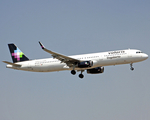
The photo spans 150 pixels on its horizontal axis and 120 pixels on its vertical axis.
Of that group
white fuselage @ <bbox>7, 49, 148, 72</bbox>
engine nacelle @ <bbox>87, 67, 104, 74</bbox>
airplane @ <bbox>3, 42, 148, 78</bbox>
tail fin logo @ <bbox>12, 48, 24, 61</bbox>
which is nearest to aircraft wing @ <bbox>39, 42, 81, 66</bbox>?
airplane @ <bbox>3, 42, 148, 78</bbox>

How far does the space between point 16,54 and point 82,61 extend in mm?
18976

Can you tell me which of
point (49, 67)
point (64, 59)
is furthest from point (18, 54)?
point (64, 59)

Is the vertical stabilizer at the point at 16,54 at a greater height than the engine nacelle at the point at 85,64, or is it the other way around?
the vertical stabilizer at the point at 16,54

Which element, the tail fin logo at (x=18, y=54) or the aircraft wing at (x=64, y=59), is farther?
the tail fin logo at (x=18, y=54)

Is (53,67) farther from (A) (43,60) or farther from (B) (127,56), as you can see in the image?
(B) (127,56)

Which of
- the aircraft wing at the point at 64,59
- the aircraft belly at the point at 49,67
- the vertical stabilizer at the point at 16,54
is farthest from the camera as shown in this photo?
the vertical stabilizer at the point at 16,54

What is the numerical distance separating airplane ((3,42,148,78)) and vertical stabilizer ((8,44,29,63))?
2.25 m

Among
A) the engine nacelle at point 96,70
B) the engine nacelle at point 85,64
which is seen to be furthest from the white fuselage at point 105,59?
the engine nacelle at point 96,70

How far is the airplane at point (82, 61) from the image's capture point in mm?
60812

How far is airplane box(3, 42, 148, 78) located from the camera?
6081cm

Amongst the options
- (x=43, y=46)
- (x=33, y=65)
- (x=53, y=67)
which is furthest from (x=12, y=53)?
(x=43, y=46)

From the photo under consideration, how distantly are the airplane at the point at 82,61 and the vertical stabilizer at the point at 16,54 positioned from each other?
88.7 inches

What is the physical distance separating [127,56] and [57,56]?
1480cm

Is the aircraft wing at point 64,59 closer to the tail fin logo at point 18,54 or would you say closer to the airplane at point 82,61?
the airplane at point 82,61
